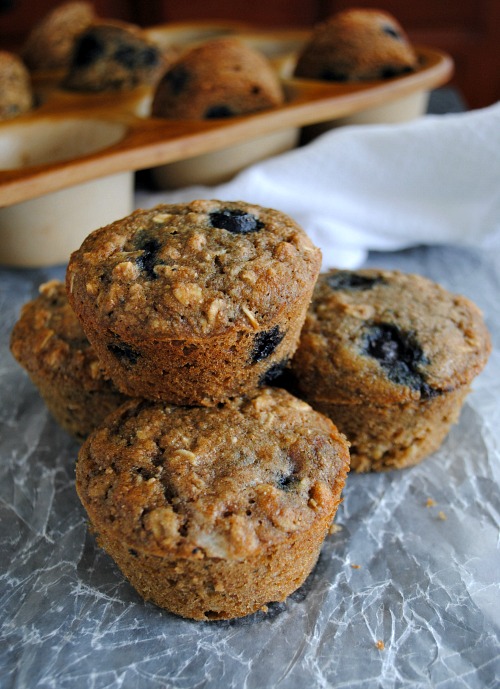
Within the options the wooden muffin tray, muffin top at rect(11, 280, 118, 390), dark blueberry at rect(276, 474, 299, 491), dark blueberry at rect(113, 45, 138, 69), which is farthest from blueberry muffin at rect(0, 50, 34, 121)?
dark blueberry at rect(276, 474, 299, 491)

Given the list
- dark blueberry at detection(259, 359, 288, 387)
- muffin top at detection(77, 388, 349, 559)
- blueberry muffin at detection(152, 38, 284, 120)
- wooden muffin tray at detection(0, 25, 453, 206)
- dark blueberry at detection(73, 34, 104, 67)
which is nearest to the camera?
muffin top at detection(77, 388, 349, 559)

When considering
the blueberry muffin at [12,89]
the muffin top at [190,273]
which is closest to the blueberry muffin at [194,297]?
the muffin top at [190,273]

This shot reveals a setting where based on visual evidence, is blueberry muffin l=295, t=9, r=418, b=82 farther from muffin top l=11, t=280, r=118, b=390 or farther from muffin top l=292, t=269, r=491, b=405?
muffin top l=11, t=280, r=118, b=390

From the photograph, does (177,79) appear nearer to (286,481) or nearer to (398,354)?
(398,354)

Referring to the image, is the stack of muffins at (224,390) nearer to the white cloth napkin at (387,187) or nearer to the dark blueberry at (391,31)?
the white cloth napkin at (387,187)

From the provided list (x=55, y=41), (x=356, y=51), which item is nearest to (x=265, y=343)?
(x=356, y=51)
